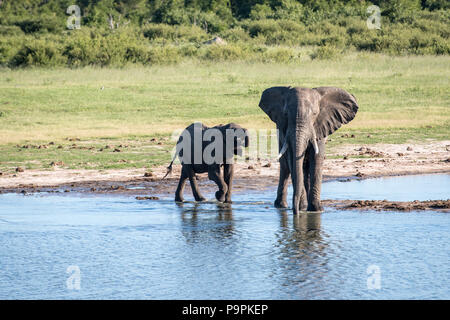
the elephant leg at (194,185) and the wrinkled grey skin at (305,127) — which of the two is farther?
the elephant leg at (194,185)

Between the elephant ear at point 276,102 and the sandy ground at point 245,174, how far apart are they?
6.73 feet

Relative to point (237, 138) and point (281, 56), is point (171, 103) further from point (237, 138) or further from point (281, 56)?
point (237, 138)

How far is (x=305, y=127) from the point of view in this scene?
10664 millimetres

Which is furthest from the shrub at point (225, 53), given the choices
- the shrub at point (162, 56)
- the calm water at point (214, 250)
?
the calm water at point (214, 250)

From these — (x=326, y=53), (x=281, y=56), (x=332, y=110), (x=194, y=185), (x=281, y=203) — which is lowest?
(x=281, y=203)

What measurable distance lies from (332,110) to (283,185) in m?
1.41

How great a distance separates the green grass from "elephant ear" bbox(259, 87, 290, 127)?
5.27m

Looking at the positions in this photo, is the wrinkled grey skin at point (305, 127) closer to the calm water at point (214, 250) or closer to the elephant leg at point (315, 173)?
the elephant leg at point (315, 173)

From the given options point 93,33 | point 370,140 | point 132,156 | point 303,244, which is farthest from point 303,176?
point 93,33

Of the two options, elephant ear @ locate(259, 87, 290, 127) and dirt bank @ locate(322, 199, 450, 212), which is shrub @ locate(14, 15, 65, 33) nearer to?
dirt bank @ locate(322, 199, 450, 212)

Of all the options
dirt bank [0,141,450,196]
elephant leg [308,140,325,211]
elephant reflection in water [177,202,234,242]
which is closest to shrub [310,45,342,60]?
dirt bank [0,141,450,196]

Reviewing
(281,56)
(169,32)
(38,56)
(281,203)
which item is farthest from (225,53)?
(281,203)

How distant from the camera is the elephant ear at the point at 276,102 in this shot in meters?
11.4
